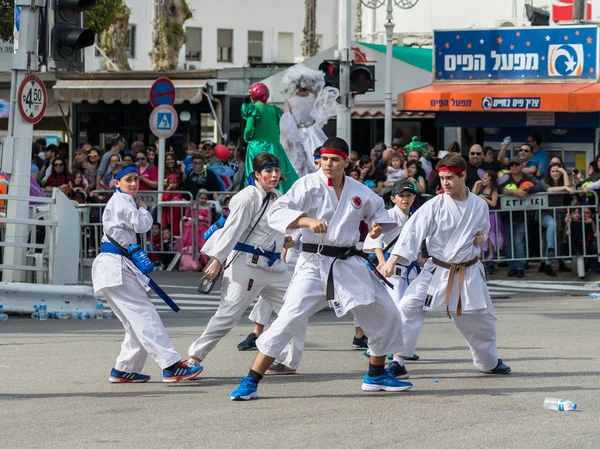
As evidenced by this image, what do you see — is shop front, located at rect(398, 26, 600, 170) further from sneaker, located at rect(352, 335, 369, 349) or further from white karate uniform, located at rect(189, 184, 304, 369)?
white karate uniform, located at rect(189, 184, 304, 369)

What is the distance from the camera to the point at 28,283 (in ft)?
46.9

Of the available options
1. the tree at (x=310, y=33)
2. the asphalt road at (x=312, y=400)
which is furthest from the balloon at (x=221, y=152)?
the tree at (x=310, y=33)

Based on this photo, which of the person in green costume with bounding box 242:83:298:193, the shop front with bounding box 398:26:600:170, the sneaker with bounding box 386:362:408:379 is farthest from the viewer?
the shop front with bounding box 398:26:600:170

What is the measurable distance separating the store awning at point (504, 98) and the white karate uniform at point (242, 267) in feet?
44.3

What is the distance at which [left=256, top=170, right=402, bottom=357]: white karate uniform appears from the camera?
8.52 m

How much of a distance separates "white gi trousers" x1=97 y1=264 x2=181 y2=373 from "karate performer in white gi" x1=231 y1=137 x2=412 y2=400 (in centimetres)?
96

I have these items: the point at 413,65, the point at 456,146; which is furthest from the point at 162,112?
the point at 413,65

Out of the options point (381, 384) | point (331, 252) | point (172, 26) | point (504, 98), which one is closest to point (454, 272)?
point (381, 384)

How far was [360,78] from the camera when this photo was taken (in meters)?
18.5

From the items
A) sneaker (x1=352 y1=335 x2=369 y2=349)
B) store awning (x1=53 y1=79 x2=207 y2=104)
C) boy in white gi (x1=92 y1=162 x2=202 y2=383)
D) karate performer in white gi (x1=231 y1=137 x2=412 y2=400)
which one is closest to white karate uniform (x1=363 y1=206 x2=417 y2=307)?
→ sneaker (x1=352 y1=335 x2=369 y2=349)

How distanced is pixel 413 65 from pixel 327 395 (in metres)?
20.1

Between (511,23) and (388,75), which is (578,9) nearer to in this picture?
(388,75)

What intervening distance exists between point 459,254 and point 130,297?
8.06 feet

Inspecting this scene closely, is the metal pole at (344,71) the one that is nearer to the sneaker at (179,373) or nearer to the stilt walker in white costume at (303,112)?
the stilt walker in white costume at (303,112)
